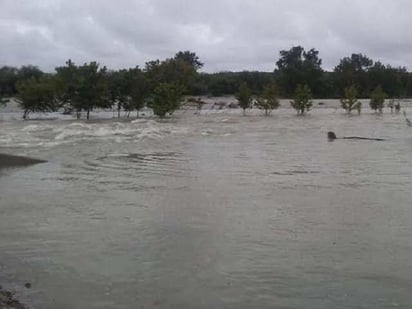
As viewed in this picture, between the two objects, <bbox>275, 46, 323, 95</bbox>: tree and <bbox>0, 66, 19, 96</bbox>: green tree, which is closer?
<bbox>0, 66, 19, 96</bbox>: green tree

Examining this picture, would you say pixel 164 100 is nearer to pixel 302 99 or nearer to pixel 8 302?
pixel 302 99

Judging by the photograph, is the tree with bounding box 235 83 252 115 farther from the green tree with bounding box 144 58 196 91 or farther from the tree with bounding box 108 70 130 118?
the green tree with bounding box 144 58 196 91

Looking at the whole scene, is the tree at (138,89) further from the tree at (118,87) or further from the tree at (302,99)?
the tree at (302,99)

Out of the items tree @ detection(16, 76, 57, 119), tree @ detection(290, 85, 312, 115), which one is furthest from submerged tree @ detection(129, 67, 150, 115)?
tree @ detection(290, 85, 312, 115)

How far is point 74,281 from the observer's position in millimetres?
6781

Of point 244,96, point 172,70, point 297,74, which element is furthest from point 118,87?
point 297,74

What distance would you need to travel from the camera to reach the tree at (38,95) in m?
40.8

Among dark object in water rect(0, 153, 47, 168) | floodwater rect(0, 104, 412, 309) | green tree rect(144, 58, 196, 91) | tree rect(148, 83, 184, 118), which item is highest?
green tree rect(144, 58, 196, 91)

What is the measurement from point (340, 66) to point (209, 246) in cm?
8920

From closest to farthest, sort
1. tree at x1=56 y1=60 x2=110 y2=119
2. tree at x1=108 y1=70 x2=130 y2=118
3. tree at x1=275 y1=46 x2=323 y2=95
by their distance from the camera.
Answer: tree at x1=56 y1=60 x2=110 y2=119, tree at x1=108 y1=70 x2=130 y2=118, tree at x1=275 y1=46 x2=323 y2=95

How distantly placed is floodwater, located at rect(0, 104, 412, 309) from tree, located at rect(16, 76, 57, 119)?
76.4 feet

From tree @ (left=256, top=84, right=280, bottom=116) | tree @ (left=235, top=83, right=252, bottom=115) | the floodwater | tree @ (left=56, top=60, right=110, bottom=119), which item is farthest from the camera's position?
tree @ (left=235, top=83, right=252, bottom=115)

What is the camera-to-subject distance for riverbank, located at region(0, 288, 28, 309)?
5446 mm

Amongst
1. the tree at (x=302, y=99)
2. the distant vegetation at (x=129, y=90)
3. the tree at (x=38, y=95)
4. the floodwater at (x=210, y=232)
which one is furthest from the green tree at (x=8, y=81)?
the floodwater at (x=210, y=232)
